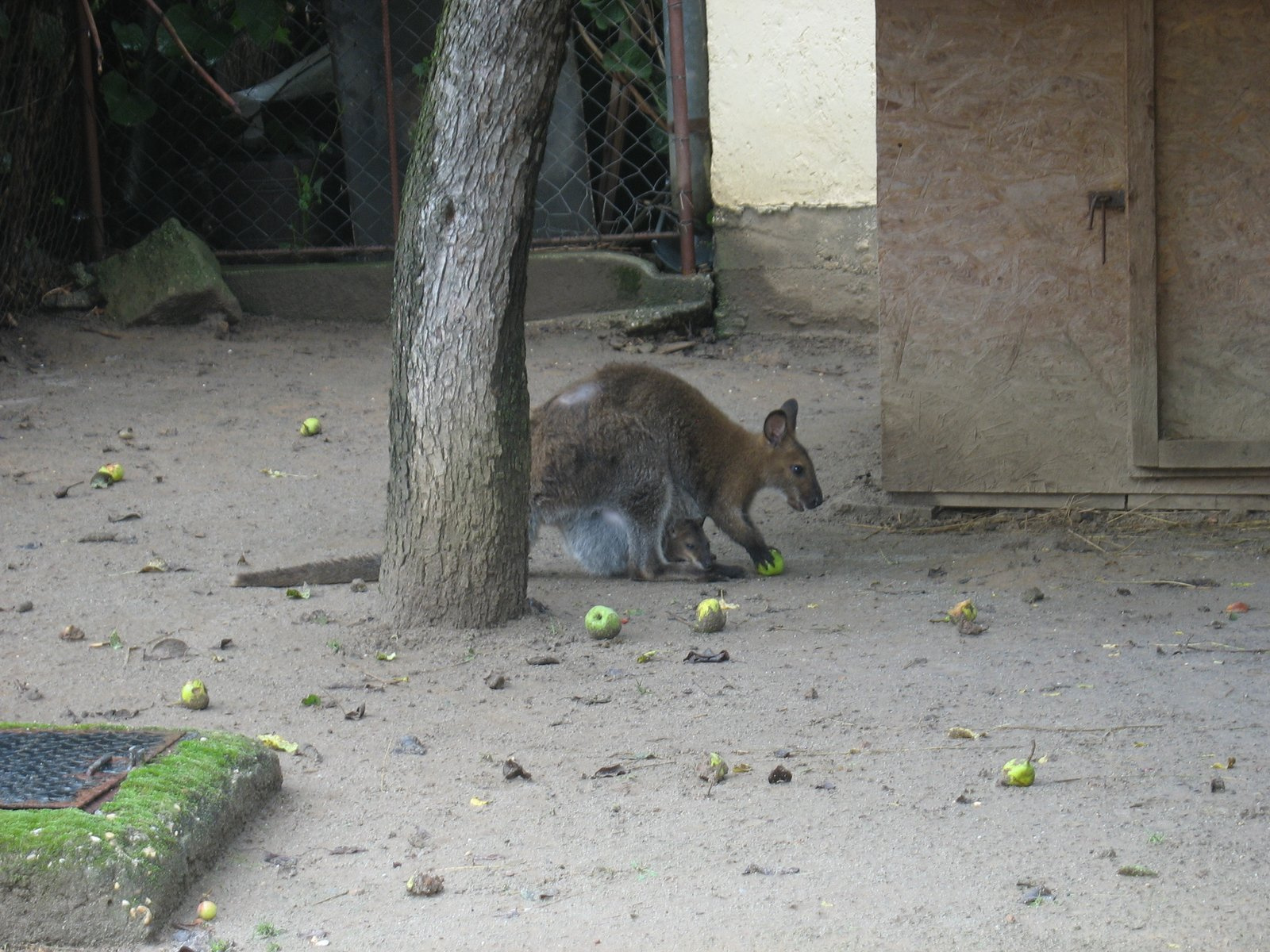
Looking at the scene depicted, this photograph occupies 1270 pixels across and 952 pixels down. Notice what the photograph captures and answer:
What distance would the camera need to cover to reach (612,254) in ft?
33.7

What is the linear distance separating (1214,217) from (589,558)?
2976mm

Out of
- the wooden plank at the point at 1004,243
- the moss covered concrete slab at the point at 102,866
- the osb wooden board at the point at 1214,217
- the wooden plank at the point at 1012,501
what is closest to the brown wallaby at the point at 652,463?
the wooden plank at the point at 1012,501

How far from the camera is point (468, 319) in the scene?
16.0 ft

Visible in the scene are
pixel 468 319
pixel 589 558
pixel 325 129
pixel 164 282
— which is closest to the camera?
pixel 468 319

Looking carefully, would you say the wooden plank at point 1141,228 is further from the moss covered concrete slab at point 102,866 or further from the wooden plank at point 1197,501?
the moss covered concrete slab at point 102,866

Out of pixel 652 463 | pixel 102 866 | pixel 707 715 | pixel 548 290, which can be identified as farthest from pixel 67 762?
pixel 548 290

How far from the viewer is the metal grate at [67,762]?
133 inches

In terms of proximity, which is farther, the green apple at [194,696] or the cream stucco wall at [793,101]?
the cream stucco wall at [793,101]

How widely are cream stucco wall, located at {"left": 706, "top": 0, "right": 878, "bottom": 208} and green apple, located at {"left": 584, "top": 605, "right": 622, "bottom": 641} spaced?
209 inches

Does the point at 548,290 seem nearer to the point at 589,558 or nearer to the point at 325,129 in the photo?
the point at 325,129

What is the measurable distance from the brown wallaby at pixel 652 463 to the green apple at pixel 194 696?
2.06m

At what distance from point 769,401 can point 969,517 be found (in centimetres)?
219

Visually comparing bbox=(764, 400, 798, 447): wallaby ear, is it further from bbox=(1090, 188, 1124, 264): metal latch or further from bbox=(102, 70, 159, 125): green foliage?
bbox=(102, 70, 159, 125): green foliage

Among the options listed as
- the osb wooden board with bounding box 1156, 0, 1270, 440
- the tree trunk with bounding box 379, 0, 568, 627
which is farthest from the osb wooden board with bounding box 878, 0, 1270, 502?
the tree trunk with bounding box 379, 0, 568, 627
